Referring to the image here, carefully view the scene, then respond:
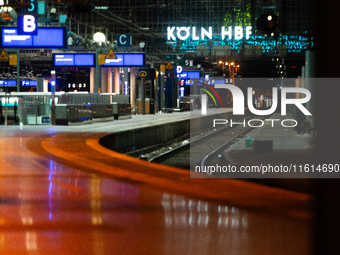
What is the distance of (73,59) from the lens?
34.2 metres

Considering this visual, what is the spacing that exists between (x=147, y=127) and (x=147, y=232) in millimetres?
19208

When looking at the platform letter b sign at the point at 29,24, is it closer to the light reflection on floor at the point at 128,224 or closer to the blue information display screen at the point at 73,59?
the blue information display screen at the point at 73,59

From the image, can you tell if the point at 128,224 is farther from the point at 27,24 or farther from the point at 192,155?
the point at 27,24

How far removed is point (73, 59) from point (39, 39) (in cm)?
911

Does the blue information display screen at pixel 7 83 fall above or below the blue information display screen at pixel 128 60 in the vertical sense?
below

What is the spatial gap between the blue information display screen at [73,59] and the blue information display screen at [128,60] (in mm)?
1711

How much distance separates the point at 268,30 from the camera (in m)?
17.4

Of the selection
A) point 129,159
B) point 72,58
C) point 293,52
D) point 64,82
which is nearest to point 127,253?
point 129,159

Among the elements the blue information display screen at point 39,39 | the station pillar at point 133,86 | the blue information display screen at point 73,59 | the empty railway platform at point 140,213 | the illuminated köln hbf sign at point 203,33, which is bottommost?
the empty railway platform at point 140,213

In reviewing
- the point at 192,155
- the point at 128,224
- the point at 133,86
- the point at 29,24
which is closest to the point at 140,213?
the point at 128,224

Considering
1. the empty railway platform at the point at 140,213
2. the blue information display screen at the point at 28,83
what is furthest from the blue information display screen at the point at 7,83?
the empty railway platform at the point at 140,213

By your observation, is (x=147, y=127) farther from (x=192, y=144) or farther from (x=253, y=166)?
(x=253, y=166)

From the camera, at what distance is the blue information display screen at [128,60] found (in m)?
35.8

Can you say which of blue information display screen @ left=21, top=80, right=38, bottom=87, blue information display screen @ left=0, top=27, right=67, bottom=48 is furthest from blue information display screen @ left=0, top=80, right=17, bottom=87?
blue information display screen @ left=0, top=27, right=67, bottom=48
